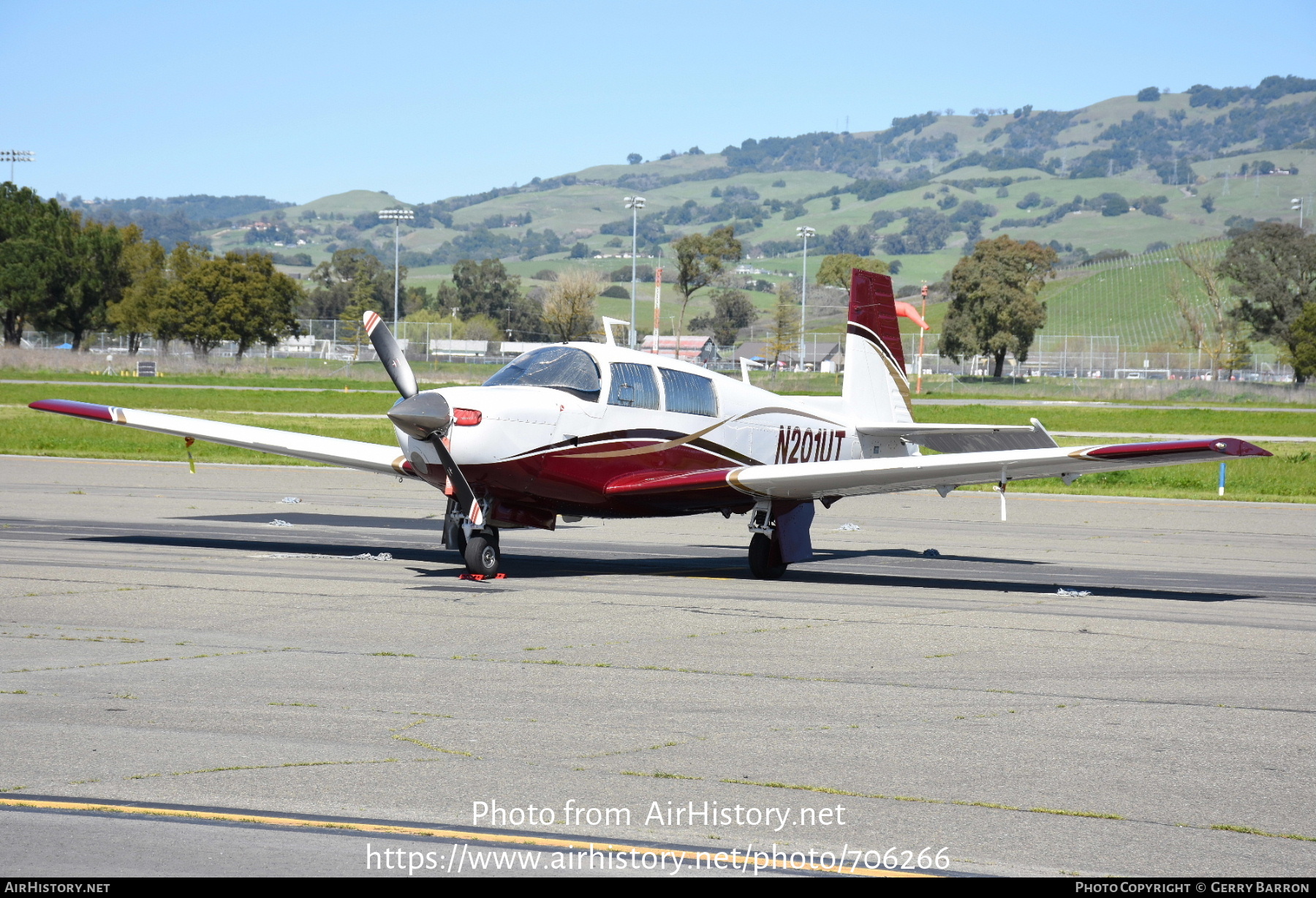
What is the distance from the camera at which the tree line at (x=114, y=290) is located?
308 feet

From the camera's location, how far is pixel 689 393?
1543 centimetres

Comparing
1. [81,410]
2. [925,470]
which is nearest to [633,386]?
[925,470]

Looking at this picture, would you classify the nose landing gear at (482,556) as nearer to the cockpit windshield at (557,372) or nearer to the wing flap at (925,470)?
the cockpit windshield at (557,372)

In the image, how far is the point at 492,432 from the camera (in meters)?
13.3

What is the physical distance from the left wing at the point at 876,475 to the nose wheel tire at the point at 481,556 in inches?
58.1

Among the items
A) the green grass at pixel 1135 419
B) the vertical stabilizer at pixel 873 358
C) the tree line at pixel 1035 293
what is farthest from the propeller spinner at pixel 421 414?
the tree line at pixel 1035 293

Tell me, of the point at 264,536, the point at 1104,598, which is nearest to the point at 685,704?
the point at 1104,598

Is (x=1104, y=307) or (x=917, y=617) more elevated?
(x=1104, y=307)

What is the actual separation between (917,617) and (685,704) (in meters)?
4.49

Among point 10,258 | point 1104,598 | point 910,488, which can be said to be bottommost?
point 1104,598

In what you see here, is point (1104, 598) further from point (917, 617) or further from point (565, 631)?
point (565, 631)

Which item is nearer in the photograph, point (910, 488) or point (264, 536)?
point (910, 488)

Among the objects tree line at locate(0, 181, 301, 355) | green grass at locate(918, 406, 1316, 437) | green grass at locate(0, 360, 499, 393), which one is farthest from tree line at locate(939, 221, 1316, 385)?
tree line at locate(0, 181, 301, 355)

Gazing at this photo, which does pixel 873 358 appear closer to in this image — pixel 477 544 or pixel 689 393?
pixel 689 393
